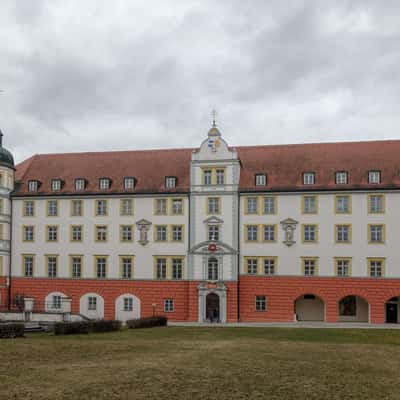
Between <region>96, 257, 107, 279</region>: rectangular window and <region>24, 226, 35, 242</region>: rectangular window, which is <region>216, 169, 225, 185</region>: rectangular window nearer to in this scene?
<region>96, 257, 107, 279</region>: rectangular window

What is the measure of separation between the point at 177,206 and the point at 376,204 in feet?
51.7

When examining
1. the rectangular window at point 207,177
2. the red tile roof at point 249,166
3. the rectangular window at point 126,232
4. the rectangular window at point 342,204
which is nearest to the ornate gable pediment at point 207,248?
the red tile roof at point 249,166

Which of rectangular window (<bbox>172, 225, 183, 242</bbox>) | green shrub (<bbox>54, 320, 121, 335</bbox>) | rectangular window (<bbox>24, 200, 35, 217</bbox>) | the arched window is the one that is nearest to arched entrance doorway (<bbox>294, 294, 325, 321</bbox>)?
the arched window

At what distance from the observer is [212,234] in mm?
49125

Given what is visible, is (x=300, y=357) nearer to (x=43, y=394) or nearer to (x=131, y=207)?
(x=43, y=394)

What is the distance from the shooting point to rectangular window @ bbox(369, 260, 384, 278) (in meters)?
46.3

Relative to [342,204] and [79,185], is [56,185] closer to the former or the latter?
[79,185]

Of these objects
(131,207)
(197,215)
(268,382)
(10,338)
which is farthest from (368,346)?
(131,207)

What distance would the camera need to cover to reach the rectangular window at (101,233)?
5156 centimetres

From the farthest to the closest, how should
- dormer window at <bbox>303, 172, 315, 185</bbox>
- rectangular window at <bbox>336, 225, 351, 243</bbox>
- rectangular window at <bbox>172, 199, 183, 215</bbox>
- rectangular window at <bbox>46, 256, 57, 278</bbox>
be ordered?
rectangular window at <bbox>46, 256, 57, 278</bbox> < rectangular window at <bbox>172, 199, 183, 215</bbox> < dormer window at <bbox>303, 172, 315, 185</bbox> < rectangular window at <bbox>336, 225, 351, 243</bbox>

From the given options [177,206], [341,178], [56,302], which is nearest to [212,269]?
[177,206]

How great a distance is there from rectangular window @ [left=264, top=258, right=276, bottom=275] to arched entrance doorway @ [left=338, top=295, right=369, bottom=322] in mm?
5920

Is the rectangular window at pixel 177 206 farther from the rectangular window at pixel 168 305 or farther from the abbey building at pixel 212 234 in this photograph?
the rectangular window at pixel 168 305

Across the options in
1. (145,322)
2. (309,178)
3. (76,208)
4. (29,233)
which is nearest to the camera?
(145,322)
